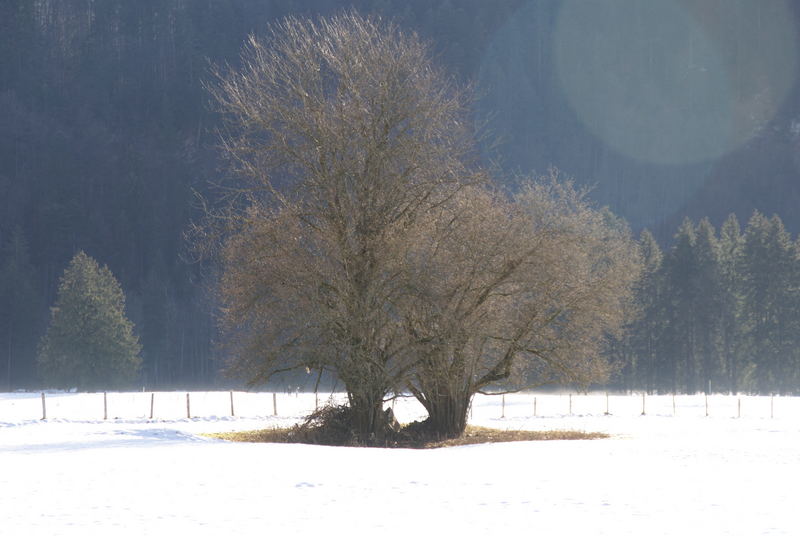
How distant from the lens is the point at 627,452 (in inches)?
968

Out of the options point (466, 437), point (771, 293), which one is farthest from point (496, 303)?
point (771, 293)

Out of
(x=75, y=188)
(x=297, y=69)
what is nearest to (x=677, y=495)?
(x=297, y=69)

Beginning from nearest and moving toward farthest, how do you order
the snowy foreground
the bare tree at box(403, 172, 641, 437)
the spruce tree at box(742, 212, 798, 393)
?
the snowy foreground < the bare tree at box(403, 172, 641, 437) < the spruce tree at box(742, 212, 798, 393)

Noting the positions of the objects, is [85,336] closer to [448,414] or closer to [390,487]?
[448,414]

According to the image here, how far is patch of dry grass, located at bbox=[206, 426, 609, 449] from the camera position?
100ft

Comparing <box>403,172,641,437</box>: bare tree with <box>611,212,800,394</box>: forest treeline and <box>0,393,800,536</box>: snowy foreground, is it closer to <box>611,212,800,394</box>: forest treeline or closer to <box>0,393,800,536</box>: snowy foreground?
<box>0,393,800,536</box>: snowy foreground

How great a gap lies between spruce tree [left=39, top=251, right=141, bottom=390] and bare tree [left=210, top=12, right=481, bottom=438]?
54314mm

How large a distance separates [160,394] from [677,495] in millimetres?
52482

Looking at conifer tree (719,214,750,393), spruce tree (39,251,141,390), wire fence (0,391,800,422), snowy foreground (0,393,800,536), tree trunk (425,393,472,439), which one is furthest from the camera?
conifer tree (719,214,750,393)

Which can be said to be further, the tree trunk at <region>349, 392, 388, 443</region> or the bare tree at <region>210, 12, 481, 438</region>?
the tree trunk at <region>349, 392, 388, 443</region>

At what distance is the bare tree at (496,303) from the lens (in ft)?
98.7

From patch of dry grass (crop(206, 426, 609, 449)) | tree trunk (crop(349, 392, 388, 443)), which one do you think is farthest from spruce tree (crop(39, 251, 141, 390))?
tree trunk (crop(349, 392, 388, 443))

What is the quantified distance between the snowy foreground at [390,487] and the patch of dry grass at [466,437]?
10.7 ft

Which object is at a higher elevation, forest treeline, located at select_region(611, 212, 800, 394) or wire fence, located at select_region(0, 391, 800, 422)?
forest treeline, located at select_region(611, 212, 800, 394)
